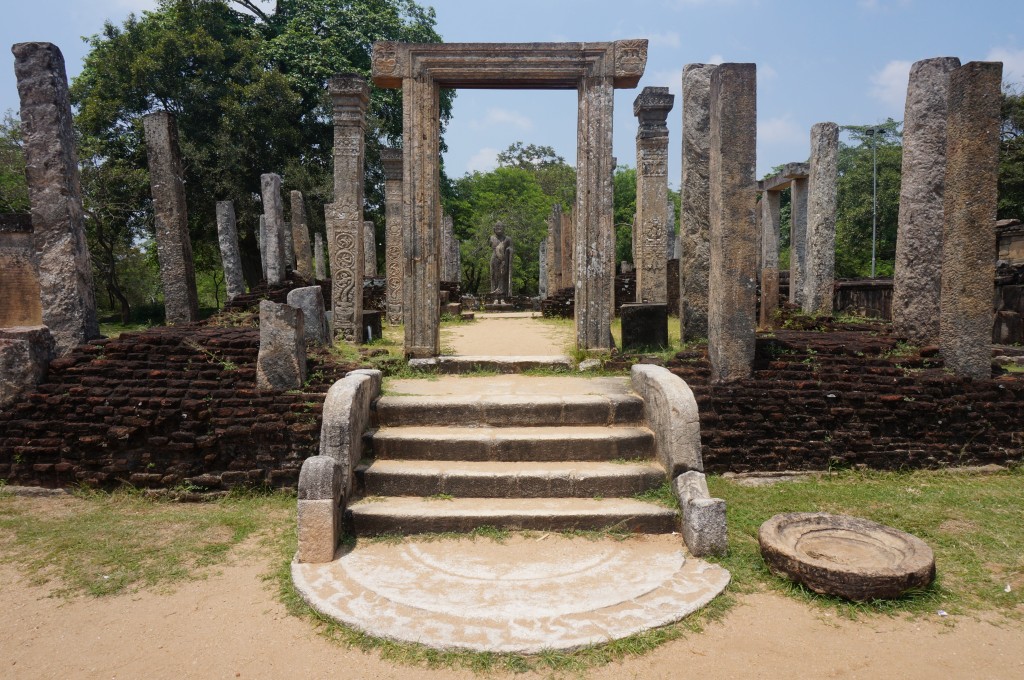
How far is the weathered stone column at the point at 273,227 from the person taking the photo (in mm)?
14508

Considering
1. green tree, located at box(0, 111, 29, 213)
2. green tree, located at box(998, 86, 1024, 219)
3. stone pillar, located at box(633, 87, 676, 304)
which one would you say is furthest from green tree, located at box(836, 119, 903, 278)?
green tree, located at box(0, 111, 29, 213)

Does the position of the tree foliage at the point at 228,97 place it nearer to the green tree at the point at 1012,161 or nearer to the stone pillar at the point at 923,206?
the stone pillar at the point at 923,206

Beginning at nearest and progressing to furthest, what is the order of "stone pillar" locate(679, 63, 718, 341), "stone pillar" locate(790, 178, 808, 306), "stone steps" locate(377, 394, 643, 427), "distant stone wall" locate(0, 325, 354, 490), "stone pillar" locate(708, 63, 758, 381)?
1. "stone steps" locate(377, 394, 643, 427)
2. "distant stone wall" locate(0, 325, 354, 490)
3. "stone pillar" locate(708, 63, 758, 381)
4. "stone pillar" locate(679, 63, 718, 341)
5. "stone pillar" locate(790, 178, 808, 306)

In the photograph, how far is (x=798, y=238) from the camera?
1317cm

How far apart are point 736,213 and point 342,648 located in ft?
16.7

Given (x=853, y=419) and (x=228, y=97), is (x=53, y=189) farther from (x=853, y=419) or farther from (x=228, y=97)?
(x=228, y=97)

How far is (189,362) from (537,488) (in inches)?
157

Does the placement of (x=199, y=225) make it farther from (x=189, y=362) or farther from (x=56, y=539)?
(x=56, y=539)

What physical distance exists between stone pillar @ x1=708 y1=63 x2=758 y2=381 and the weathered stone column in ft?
37.3

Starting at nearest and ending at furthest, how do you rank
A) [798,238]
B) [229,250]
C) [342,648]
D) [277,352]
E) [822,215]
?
[342,648] → [277,352] → [822,215] → [798,238] → [229,250]

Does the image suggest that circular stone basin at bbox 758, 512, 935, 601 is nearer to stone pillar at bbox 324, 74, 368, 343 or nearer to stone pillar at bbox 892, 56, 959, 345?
stone pillar at bbox 892, 56, 959, 345

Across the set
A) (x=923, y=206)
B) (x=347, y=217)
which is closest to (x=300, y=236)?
(x=347, y=217)

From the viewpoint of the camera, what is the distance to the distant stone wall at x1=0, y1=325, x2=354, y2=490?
5.81 metres

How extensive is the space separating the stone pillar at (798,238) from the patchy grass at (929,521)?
305 inches
